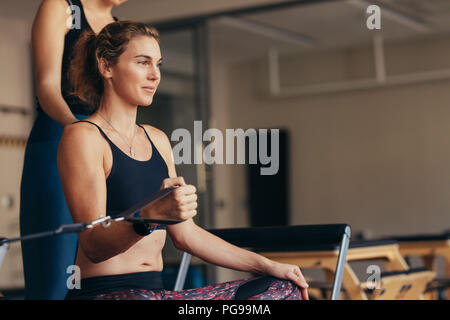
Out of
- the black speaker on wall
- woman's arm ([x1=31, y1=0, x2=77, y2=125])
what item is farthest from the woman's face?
the black speaker on wall

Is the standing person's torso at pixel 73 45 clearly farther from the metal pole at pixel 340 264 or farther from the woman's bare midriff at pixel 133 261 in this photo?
the metal pole at pixel 340 264

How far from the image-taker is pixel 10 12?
5918 mm

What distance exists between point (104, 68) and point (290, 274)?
20.1 inches

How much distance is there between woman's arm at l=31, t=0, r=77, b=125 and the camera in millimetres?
1524

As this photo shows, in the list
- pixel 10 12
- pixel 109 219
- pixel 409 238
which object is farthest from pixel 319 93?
pixel 109 219

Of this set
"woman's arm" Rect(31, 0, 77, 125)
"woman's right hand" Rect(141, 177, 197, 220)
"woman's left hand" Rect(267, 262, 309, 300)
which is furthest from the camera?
"woman's arm" Rect(31, 0, 77, 125)

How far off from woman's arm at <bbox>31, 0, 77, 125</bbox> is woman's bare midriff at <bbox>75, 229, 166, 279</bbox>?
0.35 meters

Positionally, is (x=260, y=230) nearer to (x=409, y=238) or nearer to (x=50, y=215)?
(x=50, y=215)

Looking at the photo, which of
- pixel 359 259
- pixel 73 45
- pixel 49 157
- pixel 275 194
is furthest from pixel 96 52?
pixel 275 194

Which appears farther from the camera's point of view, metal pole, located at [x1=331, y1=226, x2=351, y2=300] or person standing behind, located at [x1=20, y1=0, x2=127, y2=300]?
person standing behind, located at [x1=20, y1=0, x2=127, y2=300]

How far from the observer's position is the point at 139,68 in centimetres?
132

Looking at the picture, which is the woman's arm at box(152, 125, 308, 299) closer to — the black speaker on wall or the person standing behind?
the person standing behind

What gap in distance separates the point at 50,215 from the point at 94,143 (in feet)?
1.25

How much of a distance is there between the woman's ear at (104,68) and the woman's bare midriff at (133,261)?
0.99 feet
